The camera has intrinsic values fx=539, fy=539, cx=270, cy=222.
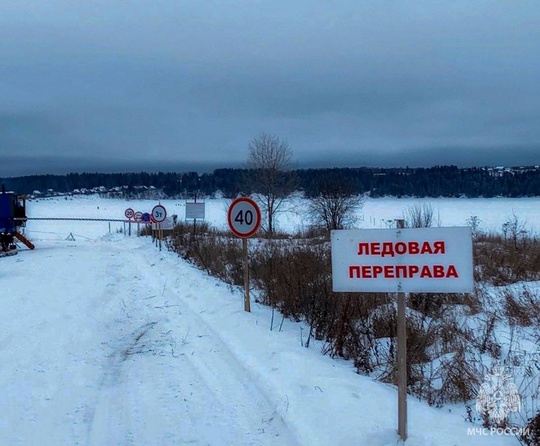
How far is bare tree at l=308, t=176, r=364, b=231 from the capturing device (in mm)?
40625

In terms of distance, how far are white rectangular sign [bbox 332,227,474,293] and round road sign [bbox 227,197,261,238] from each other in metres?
5.64

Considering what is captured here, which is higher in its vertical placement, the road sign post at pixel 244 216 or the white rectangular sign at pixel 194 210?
the road sign post at pixel 244 216

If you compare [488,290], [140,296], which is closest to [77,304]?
[140,296]

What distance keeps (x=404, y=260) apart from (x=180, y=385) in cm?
313

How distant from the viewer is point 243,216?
1014 cm

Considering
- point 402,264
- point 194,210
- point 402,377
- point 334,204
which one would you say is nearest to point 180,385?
point 402,377

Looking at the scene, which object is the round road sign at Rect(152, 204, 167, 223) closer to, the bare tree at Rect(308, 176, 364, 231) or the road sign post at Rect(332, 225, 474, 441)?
the bare tree at Rect(308, 176, 364, 231)

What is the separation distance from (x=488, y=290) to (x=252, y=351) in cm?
538

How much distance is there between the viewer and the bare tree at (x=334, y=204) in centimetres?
4062

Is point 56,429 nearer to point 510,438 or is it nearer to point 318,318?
point 510,438

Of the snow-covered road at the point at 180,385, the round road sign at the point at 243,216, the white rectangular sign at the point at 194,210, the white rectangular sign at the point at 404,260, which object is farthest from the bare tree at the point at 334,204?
the white rectangular sign at the point at 404,260

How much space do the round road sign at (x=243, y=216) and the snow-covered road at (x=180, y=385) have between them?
1.52 m

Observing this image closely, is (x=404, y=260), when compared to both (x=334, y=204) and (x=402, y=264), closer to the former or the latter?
(x=402, y=264)

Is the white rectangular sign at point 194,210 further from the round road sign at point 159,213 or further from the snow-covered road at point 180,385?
the snow-covered road at point 180,385
